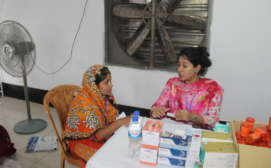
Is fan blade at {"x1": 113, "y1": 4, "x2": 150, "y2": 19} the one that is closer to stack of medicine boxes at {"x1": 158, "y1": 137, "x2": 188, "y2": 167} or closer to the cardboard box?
stack of medicine boxes at {"x1": 158, "y1": 137, "x2": 188, "y2": 167}

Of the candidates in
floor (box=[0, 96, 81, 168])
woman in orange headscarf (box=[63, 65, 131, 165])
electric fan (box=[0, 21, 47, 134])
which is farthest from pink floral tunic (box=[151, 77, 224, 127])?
electric fan (box=[0, 21, 47, 134])

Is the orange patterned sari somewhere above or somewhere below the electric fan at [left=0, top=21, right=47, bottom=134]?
below

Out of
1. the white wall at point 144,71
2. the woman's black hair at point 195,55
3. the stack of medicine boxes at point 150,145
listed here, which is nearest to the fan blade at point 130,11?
the white wall at point 144,71

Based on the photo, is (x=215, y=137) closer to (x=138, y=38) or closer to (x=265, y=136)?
(x=265, y=136)

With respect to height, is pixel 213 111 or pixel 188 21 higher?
pixel 188 21

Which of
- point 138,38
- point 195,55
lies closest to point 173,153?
point 195,55

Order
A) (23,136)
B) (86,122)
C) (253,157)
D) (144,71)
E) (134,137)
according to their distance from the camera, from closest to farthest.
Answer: (253,157), (134,137), (86,122), (23,136), (144,71)

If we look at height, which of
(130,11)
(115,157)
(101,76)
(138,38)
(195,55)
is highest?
(130,11)

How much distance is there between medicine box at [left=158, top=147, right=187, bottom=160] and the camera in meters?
0.81

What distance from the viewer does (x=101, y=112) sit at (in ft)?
4.55

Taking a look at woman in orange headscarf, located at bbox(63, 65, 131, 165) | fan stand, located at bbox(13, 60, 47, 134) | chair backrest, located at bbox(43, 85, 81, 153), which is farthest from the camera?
fan stand, located at bbox(13, 60, 47, 134)

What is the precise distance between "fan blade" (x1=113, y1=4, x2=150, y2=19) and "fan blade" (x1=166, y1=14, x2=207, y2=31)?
32cm

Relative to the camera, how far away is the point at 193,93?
147cm

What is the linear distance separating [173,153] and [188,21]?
157cm
